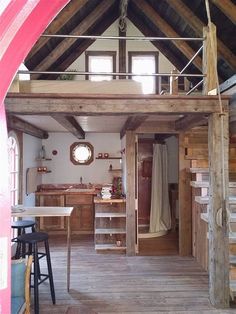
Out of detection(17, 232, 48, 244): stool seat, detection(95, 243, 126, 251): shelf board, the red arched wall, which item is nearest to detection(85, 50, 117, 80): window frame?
detection(95, 243, 126, 251): shelf board

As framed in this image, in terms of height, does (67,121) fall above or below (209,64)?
below

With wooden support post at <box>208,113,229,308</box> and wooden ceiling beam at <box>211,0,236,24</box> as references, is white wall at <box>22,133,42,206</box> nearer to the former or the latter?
wooden support post at <box>208,113,229,308</box>

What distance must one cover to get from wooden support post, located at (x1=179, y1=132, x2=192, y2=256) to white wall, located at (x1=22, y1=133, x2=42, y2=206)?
2920 mm

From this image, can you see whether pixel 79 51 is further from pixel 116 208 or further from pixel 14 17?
pixel 14 17

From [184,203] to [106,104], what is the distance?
2.65m

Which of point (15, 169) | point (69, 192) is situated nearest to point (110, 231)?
point (69, 192)

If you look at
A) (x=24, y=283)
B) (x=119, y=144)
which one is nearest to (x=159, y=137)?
(x=119, y=144)

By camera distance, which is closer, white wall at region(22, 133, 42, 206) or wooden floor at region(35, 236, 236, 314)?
wooden floor at region(35, 236, 236, 314)

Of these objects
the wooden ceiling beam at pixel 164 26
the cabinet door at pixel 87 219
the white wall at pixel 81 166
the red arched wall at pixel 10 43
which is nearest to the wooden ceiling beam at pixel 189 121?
the wooden ceiling beam at pixel 164 26

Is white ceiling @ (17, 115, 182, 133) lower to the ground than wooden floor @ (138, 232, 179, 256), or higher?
higher

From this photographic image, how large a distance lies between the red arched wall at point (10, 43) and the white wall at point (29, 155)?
5.03 m

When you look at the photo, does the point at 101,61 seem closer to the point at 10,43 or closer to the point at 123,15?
the point at 123,15

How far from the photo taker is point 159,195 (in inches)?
273

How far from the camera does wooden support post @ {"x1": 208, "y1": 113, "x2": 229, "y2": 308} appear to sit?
326 cm
